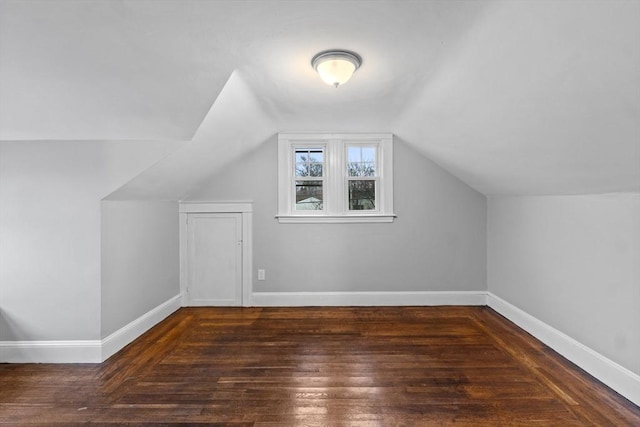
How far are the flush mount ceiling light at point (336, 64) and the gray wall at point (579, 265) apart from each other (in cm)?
194

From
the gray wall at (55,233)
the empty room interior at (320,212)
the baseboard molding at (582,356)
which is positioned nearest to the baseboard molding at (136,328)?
the empty room interior at (320,212)

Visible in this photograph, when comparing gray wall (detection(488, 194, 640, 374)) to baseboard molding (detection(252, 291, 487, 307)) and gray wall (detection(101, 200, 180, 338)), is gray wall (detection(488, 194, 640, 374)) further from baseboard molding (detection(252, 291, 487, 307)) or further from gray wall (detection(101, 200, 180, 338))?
gray wall (detection(101, 200, 180, 338))

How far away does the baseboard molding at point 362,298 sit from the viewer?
12.3 feet

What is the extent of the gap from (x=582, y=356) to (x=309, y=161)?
10.1ft

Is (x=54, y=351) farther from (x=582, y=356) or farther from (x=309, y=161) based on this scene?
(x=582, y=356)

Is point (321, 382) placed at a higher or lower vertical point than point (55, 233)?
lower

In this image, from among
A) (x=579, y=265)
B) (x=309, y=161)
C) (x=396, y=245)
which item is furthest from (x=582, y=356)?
(x=309, y=161)

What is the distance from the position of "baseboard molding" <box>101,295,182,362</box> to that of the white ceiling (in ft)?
5.29

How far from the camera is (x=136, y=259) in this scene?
2.91m

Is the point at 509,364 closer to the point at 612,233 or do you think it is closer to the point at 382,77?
the point at 612,233

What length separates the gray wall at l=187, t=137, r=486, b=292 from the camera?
3.77m

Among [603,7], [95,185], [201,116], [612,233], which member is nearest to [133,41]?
[201,116]

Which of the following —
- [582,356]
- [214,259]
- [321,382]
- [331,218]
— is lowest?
[321,382]

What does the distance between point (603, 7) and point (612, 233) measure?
1.65 m
